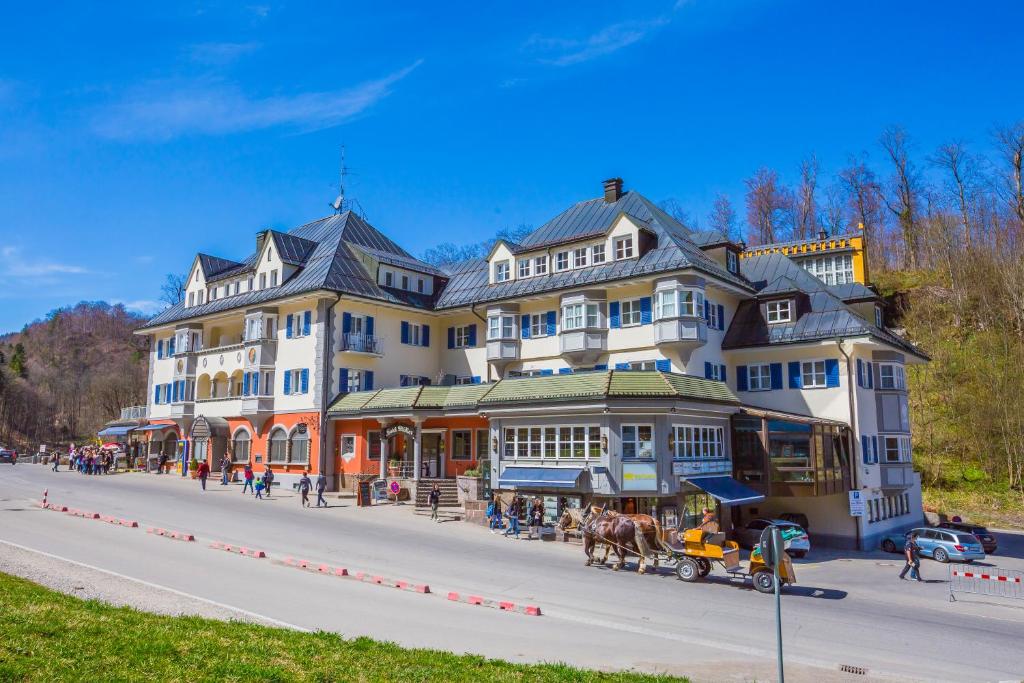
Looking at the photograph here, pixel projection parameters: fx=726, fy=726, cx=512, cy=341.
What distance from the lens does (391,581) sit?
63.8ft

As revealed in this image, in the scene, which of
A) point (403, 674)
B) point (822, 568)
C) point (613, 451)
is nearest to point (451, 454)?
point (613, 451)

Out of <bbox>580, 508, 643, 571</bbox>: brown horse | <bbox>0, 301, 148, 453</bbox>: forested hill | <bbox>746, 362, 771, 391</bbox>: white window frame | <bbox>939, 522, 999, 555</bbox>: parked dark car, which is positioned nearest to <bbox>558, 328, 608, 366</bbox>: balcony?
<bbox>746, 362, 771, 391</bbox>: white window frame

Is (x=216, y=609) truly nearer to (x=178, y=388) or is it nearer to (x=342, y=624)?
(x=342, y=624)

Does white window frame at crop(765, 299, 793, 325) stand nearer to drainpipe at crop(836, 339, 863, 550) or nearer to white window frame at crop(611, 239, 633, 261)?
drainpipe at crop(836, 339, 863, 550)

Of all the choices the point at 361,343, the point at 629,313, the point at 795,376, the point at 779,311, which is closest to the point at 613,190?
the point at 629,313

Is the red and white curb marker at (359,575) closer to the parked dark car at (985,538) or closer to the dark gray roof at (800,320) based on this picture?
the dark gray roof at (800,320)

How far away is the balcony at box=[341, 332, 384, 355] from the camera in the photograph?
41.8m

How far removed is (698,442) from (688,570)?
31.5ft

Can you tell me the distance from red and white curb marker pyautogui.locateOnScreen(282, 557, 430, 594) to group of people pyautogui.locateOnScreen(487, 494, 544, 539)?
9.85 metres

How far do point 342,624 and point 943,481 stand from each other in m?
44.4

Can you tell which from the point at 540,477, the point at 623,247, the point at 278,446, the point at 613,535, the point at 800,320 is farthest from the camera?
the point at 278,446

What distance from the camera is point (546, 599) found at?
736 inches

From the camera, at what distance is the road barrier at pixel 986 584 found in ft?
78.7

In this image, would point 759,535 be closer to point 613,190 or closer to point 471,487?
point 471,487
